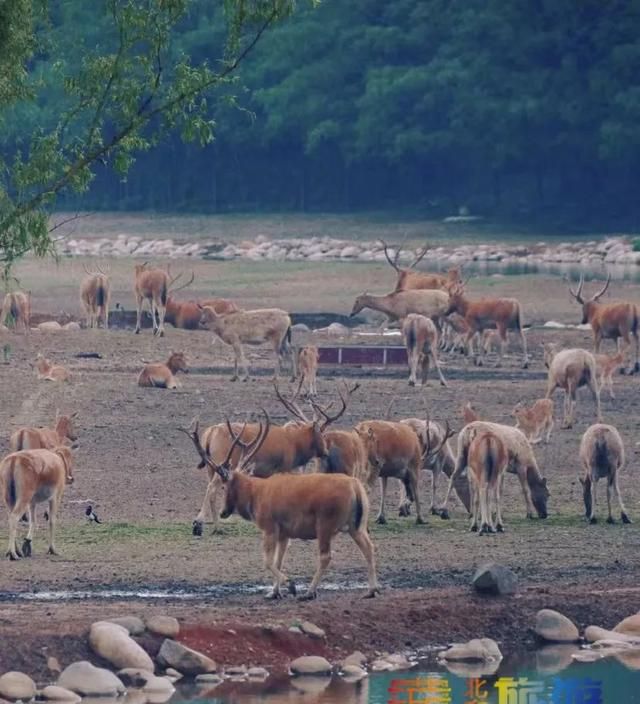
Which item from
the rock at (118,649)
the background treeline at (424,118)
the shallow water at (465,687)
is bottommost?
the shallow water at (465,687)

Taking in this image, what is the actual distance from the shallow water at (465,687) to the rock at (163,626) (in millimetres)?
534

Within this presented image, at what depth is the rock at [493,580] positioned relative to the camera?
15.6 meters

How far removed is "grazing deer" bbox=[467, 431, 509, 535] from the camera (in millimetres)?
18031

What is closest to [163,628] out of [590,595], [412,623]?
[412,623]

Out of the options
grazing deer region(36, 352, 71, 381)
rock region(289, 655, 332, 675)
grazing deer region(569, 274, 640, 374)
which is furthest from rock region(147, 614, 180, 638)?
grazing deer region(569, 274, 640, 374)

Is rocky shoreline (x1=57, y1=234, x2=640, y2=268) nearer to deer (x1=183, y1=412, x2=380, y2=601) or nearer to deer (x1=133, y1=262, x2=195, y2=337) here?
deer (x1=133, y1=262, x2=195, y2=337)

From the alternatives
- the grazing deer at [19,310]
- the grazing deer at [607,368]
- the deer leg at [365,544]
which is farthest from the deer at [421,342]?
the deer leg at [365,544]

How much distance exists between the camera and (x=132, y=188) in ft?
256

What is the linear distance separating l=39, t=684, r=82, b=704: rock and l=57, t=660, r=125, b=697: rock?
0.29ft

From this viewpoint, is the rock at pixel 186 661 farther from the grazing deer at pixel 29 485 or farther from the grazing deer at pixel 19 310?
the grazing deer at pixel 19 310

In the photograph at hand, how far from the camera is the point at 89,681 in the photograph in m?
13.3

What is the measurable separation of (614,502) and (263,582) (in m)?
5.05

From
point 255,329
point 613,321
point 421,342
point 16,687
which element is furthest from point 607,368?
point 16,687

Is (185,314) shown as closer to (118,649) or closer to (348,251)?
(118,649)
